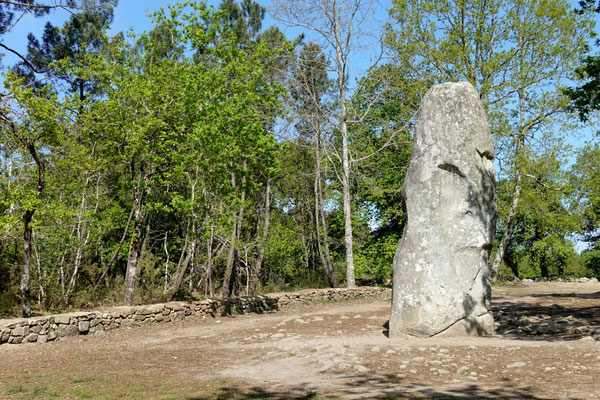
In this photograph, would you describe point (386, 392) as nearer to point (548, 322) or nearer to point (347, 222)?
point (548, 322)

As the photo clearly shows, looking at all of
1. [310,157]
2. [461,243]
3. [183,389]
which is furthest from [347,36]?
[183,389]

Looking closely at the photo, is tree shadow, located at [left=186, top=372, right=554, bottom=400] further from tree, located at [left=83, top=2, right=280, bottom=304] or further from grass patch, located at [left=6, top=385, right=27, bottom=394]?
tree, located at [left=83, top=2, right=280, bottom=304]

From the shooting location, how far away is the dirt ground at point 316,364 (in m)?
5.41

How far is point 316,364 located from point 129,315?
734 centimetres

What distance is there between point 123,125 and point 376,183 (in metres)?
15.7

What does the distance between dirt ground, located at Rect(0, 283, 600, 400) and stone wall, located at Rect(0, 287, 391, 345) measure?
0.36 m

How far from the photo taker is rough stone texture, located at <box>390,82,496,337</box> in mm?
9234

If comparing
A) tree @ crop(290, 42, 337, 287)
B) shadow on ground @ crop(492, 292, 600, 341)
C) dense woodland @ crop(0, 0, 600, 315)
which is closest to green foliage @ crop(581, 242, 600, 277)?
dense woodland @ crop(0, 0, 600, 315)

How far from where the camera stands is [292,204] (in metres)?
30.1

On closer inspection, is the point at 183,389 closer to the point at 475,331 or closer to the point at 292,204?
the point at 475,331

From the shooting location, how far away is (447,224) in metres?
9.55

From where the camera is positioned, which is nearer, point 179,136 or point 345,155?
point 179,136

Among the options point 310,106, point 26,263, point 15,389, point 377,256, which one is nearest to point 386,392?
point 15,389

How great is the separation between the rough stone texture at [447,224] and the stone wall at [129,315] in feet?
22.7
